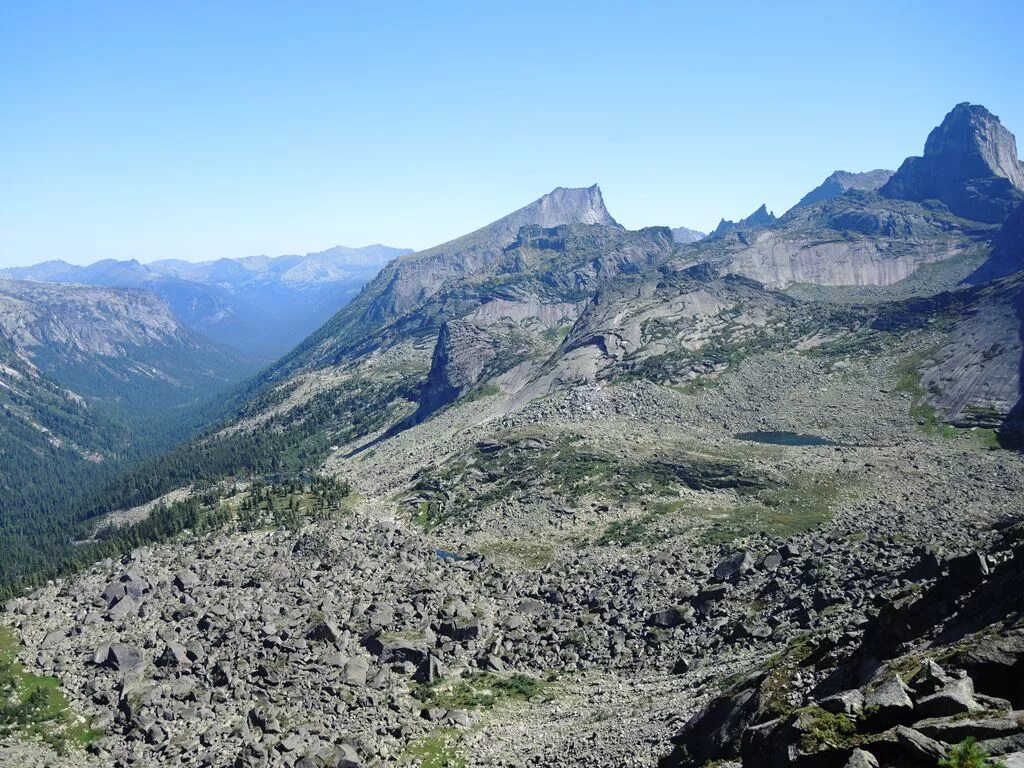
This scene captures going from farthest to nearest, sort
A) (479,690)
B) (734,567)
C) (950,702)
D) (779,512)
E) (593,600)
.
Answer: (779,512), (593,600), (734,567), (479,690), (950,702)

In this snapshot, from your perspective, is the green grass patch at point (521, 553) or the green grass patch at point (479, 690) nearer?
the green grass patch at point (479, 690)

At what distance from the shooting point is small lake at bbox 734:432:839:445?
13975 cm

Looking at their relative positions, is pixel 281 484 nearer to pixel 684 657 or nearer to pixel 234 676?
pixel 234 676

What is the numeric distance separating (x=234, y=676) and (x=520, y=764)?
2877cm

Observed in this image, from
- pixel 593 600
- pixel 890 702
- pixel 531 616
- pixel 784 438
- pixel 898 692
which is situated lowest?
pixel 531 616

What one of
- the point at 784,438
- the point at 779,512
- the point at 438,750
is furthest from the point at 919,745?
the point at 784,438

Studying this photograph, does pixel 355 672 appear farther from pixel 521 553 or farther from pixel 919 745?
pixel 919 745

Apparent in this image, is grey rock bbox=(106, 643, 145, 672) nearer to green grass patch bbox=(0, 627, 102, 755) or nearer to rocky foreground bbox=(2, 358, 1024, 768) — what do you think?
rocky foreground bbox=(2, 358, 1024, 768)

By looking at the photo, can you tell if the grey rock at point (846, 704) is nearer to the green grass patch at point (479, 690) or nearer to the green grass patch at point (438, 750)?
the green grass patch at point (438, 750)

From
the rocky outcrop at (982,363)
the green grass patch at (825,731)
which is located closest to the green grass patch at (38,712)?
the green grass patch at (825,731)

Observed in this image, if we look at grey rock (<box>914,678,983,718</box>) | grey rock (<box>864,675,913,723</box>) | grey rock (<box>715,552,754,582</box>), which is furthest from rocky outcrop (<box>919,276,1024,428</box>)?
grey rock (<box>914,678,983,718</box>)

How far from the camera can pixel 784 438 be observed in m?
144

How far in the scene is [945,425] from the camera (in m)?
138

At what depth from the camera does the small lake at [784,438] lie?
5502 inches
